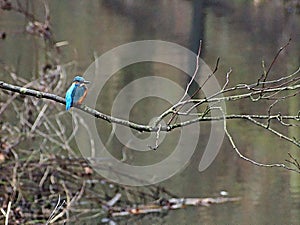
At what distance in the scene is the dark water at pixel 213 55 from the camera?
3908 millimetres

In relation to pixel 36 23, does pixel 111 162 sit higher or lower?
lower

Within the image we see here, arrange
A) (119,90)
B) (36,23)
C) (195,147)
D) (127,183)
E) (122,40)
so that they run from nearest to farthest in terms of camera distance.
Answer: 1. (127,183)
2. (36,23)
3. (195,147)
4. (119,90)
5. (122,40)

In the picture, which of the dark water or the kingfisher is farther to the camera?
the dark water

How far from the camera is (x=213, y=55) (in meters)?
8.16

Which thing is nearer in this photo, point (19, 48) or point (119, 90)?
point (119, 90)

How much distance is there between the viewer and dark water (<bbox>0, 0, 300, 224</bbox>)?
3.91 metres

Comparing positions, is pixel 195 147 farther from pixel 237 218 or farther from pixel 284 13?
pixel 284 13

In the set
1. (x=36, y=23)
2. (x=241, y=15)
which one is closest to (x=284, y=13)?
(x=241, y=15)

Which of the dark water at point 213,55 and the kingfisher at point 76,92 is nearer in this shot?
the kingfisher at point 76,92

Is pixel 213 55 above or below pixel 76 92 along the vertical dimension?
above

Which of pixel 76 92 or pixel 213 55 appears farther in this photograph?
pixel 213 55

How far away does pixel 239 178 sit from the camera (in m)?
4.36

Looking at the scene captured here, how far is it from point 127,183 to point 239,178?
0.65m

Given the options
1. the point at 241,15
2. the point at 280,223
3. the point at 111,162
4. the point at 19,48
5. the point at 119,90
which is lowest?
the point at 280,223
